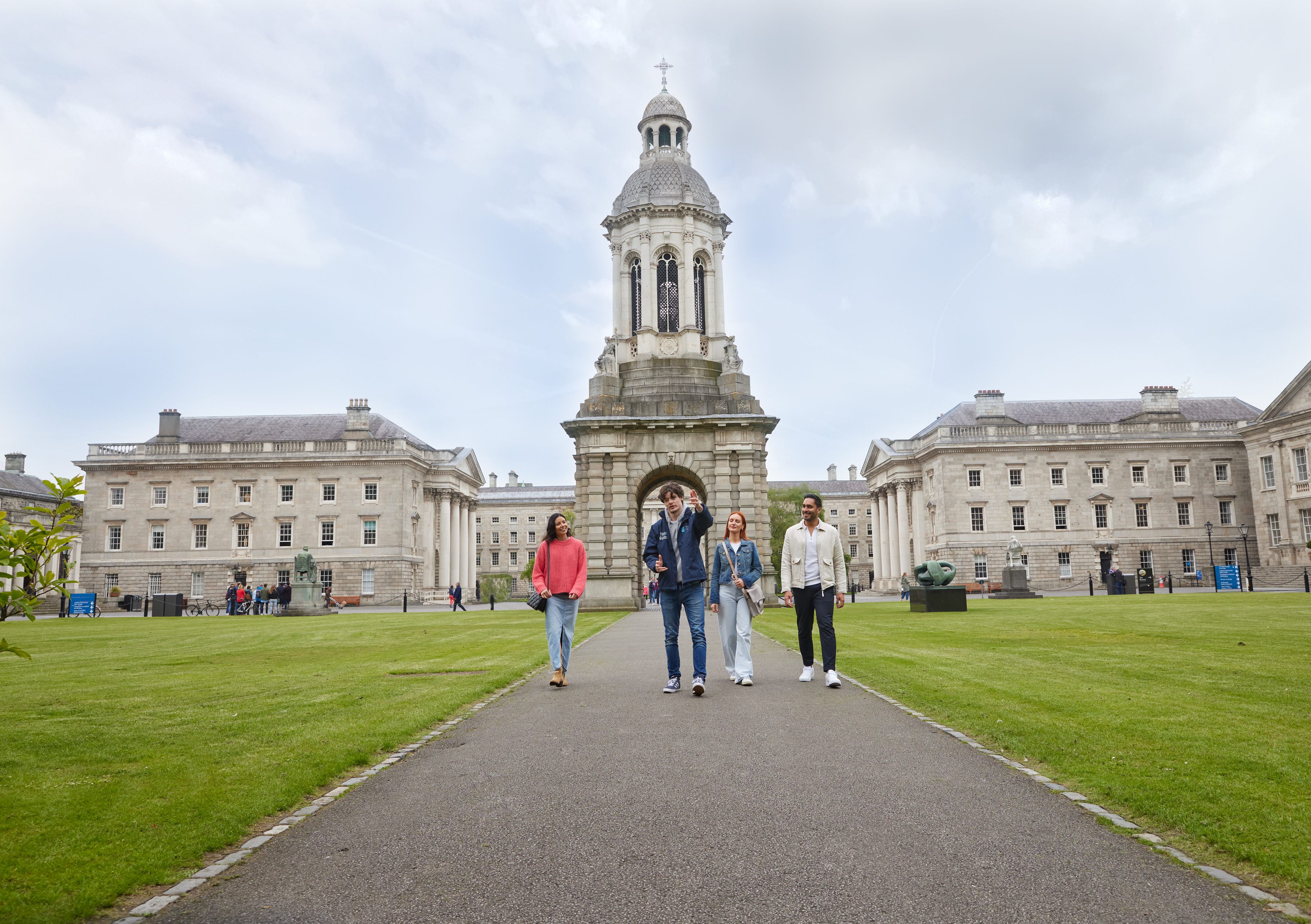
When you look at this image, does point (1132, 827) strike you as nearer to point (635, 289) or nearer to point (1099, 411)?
point (635, 289)

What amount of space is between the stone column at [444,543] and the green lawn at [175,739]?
54023 mm

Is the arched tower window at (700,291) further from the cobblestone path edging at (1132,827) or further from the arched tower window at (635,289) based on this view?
the cobblestone path edging at (1132,827)

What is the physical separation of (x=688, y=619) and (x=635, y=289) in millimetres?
32106

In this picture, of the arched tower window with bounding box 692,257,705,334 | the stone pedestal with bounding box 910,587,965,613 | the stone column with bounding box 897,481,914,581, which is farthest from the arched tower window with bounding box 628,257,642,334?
the stone column with bounding box 897,481,914,581

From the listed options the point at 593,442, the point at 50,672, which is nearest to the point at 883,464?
the point at 593,442

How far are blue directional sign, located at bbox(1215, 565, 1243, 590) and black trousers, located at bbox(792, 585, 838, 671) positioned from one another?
4317 cm

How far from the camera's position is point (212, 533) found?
6344cm

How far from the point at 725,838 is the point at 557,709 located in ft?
14.9

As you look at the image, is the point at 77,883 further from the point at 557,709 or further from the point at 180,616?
the point at 180,616

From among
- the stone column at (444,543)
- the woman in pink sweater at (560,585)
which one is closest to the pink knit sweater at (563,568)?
the woman in pink sweater at (560,585)

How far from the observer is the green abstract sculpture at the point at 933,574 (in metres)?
30.4

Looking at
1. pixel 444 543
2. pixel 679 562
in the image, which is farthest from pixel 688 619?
pixel 444 543

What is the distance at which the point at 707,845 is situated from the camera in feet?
15.1

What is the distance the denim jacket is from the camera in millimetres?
10523
